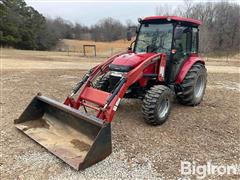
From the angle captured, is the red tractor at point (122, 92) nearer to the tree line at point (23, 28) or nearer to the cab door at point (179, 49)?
the cab door at point (179, 49)

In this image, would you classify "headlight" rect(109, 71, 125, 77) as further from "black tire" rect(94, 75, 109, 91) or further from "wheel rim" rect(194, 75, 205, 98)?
"wheel rim" rect(194, 75, 205, 98)

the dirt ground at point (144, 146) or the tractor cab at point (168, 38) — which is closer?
the dirt ground at point (144, 146)

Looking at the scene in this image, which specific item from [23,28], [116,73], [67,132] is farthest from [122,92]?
[23,28]

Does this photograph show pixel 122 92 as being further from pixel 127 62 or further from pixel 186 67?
pixel 186 67

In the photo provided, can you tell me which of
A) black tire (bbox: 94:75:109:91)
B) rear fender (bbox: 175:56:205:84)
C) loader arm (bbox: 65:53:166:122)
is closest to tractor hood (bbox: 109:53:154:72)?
loader arm (bbox: 65:53:166:122)

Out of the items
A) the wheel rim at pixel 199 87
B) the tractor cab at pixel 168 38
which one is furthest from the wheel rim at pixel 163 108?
the wheel rim at pixel 199 87

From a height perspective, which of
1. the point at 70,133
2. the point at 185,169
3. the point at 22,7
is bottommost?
the point at 185,169

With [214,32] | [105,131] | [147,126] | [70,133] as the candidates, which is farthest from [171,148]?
[214,32]

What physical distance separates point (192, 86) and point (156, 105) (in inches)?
63.8

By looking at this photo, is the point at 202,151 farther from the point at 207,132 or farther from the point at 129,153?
the point at 129,153

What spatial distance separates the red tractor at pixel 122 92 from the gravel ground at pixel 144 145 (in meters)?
0.18

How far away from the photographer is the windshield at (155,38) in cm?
595

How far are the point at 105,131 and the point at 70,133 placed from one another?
1.04 m

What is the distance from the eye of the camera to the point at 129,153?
429 cm
